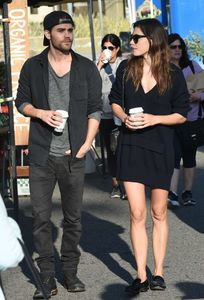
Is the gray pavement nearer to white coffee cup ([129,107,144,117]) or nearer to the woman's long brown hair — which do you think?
white coffee cup ([129,107,144,117])

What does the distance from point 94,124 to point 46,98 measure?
41 cm

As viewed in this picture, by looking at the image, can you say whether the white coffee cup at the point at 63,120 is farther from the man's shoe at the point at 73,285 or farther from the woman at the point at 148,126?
the man's shoe at the point at 73,285

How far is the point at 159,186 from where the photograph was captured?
6098 millimetres

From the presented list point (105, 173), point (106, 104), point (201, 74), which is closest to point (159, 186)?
point (201, 74)

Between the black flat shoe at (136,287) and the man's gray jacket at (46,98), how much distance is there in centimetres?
104

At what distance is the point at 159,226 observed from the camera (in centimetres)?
624

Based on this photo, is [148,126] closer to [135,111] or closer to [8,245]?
[135,111]

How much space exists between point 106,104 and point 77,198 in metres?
3.96

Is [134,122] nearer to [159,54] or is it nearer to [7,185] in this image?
[159,54]

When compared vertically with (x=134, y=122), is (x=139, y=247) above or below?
below

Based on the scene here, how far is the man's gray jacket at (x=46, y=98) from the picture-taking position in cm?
607

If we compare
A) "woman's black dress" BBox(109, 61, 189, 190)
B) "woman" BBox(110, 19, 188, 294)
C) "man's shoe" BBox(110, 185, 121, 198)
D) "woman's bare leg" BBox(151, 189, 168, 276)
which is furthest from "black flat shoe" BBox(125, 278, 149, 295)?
"man's shoe" BBox(110, 185, 121, 198)

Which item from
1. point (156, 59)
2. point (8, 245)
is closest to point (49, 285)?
point (156, 59)

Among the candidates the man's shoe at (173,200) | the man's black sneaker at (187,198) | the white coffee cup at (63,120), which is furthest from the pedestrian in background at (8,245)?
the man's black sneaker at (187,198)
